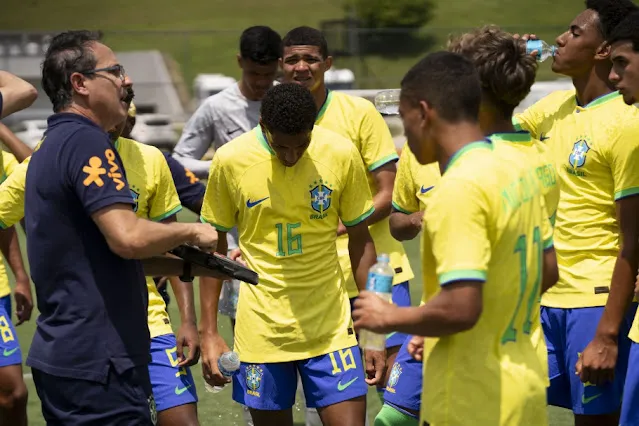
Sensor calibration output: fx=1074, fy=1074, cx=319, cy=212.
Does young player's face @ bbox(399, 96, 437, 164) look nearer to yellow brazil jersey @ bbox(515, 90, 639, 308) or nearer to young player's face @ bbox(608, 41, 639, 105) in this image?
young player's face @ bbox(608, 41, 639, 105)

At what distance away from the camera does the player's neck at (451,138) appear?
12.9ft

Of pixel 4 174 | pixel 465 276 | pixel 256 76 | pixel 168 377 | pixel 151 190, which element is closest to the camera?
pixel 465 276

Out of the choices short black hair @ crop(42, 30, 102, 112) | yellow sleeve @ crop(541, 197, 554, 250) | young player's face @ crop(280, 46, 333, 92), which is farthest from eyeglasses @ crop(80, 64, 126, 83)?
young player's face @ crop(280, 46, 333, 92)

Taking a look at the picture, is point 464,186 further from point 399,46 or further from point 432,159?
point 399,46

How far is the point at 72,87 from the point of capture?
15.2ft

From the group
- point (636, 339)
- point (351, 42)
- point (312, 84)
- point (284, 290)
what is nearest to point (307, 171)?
point (284, 290)

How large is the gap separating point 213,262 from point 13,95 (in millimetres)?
1607

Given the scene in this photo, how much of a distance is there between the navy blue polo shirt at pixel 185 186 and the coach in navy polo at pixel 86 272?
2190 mm

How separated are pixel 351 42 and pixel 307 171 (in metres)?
24.5

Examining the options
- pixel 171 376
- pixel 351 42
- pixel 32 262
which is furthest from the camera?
pixel 351 42

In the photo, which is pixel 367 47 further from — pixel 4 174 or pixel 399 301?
pixel 399 301

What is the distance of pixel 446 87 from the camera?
12.8 ft

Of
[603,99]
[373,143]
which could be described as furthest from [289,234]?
[603,99]

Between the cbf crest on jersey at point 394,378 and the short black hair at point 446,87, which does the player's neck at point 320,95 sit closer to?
the cbf crest on jersey at point 394,378
